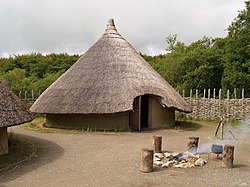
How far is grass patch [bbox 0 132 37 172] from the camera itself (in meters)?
8.10

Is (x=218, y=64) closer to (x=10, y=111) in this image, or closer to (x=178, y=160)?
(x=178, y=160)

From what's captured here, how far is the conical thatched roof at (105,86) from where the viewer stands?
1422 cm

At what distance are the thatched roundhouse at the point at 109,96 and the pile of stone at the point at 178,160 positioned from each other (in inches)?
210

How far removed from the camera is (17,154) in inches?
360

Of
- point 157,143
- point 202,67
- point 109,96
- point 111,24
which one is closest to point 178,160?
point 157,143

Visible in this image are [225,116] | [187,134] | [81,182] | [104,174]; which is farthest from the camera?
[225,116]

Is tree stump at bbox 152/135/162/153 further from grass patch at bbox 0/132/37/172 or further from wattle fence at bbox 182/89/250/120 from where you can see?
wattle fence at bbox 182/89/250/120

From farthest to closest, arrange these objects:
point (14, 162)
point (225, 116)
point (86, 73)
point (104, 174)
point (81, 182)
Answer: point (225, 116) < point (86, 73) < point (14, 162) < point (104, 174) < point (81, 182)

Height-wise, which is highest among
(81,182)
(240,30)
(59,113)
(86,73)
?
(240,30)

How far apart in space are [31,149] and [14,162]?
5.46ft

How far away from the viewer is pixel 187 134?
13.9 m

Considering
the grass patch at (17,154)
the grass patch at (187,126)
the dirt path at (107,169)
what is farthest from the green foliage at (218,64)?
the grass patch at (17,154)

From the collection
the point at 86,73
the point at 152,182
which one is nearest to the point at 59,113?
the point at 86,73

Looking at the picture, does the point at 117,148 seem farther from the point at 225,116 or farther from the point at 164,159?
the point at 225,116
